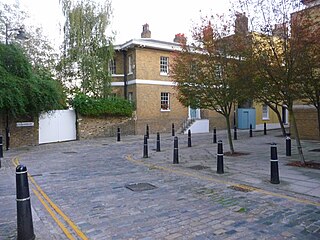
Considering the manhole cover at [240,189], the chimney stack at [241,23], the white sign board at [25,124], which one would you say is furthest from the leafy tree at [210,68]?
the white sign board at [25,124]

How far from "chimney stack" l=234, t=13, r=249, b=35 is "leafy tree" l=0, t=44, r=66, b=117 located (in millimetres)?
11921

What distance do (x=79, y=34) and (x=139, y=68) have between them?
5.61 m

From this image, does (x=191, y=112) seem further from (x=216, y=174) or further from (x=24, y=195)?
(x=24, y=195)

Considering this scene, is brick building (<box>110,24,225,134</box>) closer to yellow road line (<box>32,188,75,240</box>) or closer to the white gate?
the white gate

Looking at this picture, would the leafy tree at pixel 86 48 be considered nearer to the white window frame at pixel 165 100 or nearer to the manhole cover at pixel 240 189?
the white window frame at pixel 165 100

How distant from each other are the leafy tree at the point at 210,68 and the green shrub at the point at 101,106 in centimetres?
1153

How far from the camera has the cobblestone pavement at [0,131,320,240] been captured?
4.74 metres

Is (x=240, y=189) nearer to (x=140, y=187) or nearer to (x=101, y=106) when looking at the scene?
(x=140, y=187)

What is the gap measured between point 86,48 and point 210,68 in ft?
51.8

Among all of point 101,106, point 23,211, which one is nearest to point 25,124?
point 101,106

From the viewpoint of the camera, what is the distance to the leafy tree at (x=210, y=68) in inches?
475

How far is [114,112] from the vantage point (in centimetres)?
2456

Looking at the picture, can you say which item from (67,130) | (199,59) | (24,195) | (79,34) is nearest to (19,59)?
(67,130)

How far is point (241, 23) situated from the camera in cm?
1108
